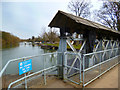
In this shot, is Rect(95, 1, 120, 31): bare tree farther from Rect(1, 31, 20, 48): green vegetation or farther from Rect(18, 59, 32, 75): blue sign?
Rect(1, 31, 20, 48): green vegetation

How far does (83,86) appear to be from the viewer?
2.65 m

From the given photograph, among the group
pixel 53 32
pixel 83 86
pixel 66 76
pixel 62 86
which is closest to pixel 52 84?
pixel 62 86

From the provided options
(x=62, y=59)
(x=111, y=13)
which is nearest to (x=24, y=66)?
(x=62, y=59)

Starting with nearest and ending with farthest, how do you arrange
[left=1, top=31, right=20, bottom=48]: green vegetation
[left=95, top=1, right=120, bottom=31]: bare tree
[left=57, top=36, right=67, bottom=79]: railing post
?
[left=57, top=36, right=67, bottom=79]: railing post → [left=95, top=1, right=120, bottom=31]: bare tree → [left=1, top=31, right=20, bottom=48]: green vegetation

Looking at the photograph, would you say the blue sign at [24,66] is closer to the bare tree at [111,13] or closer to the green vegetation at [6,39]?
the bare tree at [111,13]

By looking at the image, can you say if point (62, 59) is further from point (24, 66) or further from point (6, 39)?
point (6, 39)

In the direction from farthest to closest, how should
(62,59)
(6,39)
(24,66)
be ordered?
(6,39) → (62,59) → (24,66)

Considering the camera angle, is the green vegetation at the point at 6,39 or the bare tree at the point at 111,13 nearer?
the bare tree at the point at 111,13

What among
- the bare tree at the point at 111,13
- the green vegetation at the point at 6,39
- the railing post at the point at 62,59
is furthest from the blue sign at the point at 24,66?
the green vegetation at the point at 6,39

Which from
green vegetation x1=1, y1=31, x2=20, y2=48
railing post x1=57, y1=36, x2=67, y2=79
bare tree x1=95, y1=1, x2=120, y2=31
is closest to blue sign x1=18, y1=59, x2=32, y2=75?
railing post x1=57, y1=36, x2=67, y2=79

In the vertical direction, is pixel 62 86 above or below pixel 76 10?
below

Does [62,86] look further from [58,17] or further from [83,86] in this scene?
[58,17]

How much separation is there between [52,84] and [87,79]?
1.44m

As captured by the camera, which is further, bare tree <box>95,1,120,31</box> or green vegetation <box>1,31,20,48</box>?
green vegetation <box>1,31,20,48</box>
